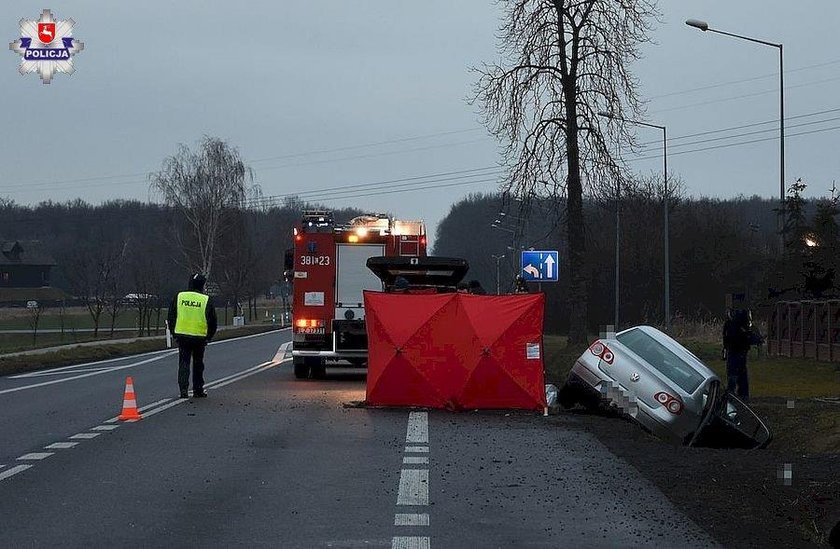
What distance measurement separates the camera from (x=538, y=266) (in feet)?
142

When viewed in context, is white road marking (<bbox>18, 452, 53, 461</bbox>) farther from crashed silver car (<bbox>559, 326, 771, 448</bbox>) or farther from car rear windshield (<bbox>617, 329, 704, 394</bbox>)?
car rear windshield (<bbox>617, 329, 704, 394</bbox>)

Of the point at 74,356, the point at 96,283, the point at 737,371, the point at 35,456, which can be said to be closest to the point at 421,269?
the point at 737,371

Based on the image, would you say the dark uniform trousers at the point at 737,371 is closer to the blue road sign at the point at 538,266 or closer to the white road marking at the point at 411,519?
the white road marking at the point at 411,519

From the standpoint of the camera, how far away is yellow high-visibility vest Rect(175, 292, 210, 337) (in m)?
20.1

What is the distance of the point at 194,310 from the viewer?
20156mm

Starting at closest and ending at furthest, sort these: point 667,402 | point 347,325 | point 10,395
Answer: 1. point 667,402
2. point 10,395
3. point 347,325

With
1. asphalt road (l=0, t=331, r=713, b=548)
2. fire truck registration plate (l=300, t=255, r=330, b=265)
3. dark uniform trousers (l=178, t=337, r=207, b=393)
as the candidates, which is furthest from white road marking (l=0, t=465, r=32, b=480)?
fire truck registration plate (l=300, t=255, r=330, b=265)

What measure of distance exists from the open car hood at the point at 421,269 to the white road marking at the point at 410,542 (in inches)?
576

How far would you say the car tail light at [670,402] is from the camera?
639 inches

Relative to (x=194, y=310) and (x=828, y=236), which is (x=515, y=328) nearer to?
(x=194, y=310)

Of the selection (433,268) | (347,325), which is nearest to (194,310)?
(433,268)

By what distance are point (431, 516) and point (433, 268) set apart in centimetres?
1406

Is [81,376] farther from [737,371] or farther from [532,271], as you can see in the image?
[532,271]

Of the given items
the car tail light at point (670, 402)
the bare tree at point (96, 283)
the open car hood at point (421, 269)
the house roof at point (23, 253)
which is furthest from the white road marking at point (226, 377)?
the house roof at point (23, 253)
